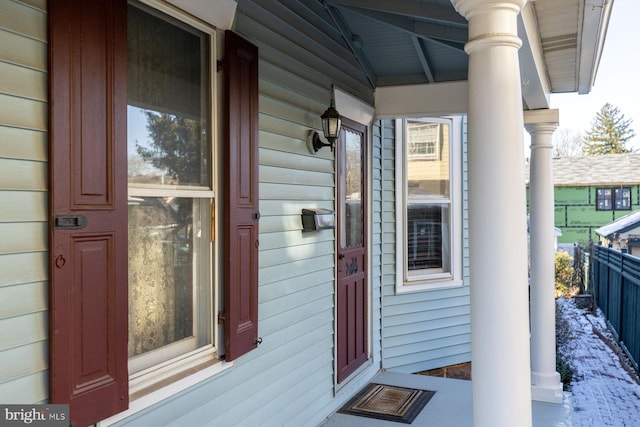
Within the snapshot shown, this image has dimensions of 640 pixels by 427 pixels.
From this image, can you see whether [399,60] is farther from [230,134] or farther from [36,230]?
[36,230]

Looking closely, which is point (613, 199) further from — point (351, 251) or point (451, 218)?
point (351, 251)

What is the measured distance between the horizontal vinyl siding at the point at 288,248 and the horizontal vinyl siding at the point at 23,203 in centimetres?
77

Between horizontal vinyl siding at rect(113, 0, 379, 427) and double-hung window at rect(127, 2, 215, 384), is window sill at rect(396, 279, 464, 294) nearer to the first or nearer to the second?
horizontal vinyl siding at rect(113, 0, 379, 427)

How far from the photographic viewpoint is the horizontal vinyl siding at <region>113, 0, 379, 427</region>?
2676 millimetres

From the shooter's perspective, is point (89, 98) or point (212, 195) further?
point (212, 195)

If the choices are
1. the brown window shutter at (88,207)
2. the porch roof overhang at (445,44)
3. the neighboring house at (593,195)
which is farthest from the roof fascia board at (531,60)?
the neighboring house at (593,195)

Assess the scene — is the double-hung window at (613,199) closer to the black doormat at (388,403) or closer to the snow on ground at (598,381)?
the snow on ground at (598,381)

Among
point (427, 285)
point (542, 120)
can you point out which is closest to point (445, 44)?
point (542, 120)

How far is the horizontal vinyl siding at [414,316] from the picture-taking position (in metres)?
5.04

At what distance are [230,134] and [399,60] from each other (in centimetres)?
252

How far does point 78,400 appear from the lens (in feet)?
5.28

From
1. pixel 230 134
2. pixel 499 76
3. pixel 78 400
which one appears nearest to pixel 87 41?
pixel 230 134

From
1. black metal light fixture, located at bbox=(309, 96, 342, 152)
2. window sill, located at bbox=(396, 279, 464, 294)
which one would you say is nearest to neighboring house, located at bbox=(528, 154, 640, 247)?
window sill, located at bbox=(396, 279, 464, 294)

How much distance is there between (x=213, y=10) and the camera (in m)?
2.33
